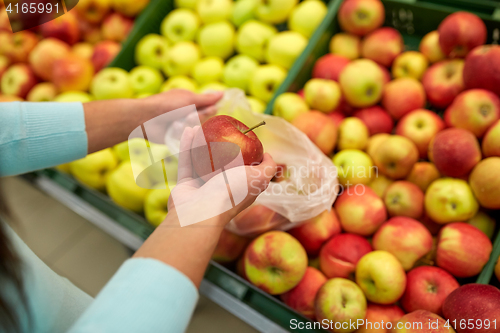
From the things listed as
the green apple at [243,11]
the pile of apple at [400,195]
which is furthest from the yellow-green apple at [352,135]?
the green apple at [243,11]

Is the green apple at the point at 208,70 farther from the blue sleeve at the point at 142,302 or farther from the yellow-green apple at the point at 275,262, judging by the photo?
the blue sleeve at the point at 142,302

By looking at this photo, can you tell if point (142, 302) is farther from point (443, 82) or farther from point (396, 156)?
point (443, 82)

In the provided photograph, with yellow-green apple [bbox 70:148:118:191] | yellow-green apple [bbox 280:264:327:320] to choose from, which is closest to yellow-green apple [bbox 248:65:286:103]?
yellow-green apple [bbox 70:148:118:191]

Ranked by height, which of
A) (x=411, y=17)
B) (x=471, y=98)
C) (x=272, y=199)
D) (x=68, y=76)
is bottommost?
(x=272, y=199)

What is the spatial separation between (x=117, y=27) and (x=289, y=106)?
1.20m

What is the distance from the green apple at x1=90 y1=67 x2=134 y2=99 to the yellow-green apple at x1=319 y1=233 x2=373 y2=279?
114 centimetres

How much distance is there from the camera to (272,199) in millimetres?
991

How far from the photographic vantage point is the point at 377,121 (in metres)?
1.25

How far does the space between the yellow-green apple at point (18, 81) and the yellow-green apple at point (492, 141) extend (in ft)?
6.86

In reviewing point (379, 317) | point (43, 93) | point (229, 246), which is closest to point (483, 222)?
point (379, 317)

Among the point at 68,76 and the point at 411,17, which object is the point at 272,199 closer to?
the point at 411,17

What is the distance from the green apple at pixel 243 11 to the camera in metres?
1.64

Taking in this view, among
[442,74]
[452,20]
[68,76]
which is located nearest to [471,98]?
[442,74]

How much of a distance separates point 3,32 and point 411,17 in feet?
7.21
